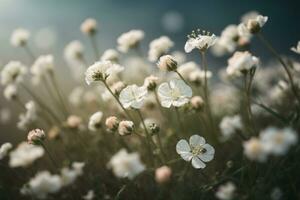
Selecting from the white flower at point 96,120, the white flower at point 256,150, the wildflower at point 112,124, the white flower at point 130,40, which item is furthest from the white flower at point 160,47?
the white flower at point 256,150

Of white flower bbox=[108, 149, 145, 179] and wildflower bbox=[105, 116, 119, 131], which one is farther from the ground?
wildflower bbox=[105, 116, 119, 131]

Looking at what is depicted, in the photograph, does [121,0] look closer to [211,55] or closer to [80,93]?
Result: [211,55]

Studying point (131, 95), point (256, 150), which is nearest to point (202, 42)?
point (131, 95)

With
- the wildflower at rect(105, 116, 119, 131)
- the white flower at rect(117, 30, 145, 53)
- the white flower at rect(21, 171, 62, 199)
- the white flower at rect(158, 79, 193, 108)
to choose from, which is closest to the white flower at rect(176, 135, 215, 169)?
the white flower at rect(158, 79, 193, 108)

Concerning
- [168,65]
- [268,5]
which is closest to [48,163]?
[168,65]

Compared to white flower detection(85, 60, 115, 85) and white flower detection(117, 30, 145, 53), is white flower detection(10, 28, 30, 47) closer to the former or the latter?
white flower detection(117, 30, 145, 53)

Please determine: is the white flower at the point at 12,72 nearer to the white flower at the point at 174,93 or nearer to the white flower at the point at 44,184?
the white flower at the point at 174,93
